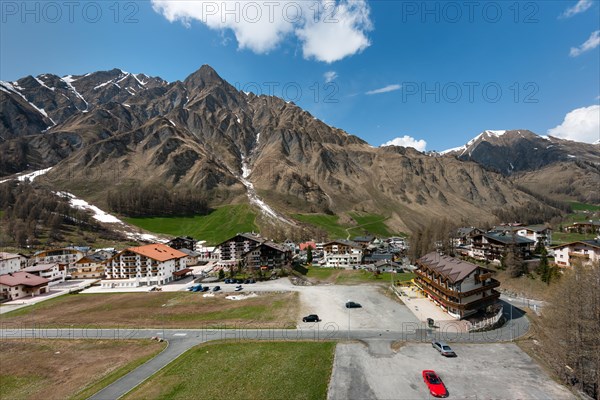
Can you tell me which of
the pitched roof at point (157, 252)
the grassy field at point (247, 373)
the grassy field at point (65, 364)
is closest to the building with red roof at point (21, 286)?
the pitched roof at point (157, 252)

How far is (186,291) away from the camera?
72.6 m

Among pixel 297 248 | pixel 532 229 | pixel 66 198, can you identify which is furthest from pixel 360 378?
pixel 66 198

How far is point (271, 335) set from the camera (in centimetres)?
4350

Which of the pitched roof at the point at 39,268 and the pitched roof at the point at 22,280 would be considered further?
the pitched roof at the point at 39,268

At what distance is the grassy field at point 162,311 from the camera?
5056 centimetres

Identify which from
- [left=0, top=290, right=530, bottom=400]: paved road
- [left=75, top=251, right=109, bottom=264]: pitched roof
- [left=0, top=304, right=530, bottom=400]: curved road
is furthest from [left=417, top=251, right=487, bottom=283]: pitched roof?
[left=75, top=251, right=109, bottom=264]: pitched roof

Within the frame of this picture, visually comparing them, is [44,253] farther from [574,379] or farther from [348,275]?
[574,379]

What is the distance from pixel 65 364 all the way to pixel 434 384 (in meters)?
42.3

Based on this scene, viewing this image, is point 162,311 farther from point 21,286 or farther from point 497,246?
point 497,246

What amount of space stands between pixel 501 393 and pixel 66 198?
23633cm

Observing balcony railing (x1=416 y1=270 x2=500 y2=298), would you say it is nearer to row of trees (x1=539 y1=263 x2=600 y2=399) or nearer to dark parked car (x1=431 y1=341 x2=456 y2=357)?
dark parked car (x1=431 y1=341 x2=456 y2=357)

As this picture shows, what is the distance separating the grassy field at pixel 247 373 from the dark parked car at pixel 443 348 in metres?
12.5

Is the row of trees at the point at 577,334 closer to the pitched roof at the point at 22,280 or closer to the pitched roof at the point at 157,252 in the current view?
the pitched roof at the point at 157,252

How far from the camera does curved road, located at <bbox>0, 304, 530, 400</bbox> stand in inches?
1580
